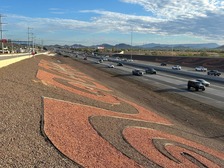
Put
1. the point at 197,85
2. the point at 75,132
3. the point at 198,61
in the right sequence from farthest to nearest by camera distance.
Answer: the point at 198,61 → the point at 197,85 → the point at 75,132

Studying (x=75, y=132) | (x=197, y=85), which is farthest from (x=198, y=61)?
(x=75, y=132)

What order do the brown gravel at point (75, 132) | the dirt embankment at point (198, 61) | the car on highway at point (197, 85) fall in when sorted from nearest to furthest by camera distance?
the brown gravel at point (75, 132), the car on highway at point (197, 85), the dirt embankment at point (198, 61)

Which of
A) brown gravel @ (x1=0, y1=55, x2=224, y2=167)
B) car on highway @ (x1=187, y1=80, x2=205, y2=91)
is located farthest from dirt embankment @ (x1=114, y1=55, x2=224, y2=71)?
brown gravel @ (x1=0, y1=55, x2=224, y2=167)

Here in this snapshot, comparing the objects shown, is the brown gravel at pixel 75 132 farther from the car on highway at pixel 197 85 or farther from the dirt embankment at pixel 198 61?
the dirt embankment at pixel 198 61

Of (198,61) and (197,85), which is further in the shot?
(198,61)

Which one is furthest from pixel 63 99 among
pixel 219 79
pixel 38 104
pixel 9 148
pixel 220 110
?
pixel 219 79

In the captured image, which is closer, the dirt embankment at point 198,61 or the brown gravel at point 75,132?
the brown gravel at point 75,132

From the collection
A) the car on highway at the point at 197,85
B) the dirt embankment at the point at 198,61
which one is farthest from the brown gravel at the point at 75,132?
the dirt embankment at the point at 198,61

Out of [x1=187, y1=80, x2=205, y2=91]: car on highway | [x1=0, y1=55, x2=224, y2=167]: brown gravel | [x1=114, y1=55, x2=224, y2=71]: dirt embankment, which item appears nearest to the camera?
[x1=0, y1=55, x2=224, y2=167]: brown gravel

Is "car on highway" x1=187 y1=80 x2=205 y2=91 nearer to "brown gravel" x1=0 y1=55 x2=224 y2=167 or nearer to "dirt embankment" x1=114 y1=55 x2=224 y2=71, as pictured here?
"brown gravel" x1=0 y1=55 x2=224 y2=167

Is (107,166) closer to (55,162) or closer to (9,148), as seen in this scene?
(55,162)

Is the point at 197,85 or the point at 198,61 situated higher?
the point at 197,85

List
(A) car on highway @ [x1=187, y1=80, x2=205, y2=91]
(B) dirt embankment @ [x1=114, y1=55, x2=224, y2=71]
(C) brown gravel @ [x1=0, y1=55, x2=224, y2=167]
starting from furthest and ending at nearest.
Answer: (B) dirt embankment @ [x1=114, y1=55, x2=224, y2=71] < (A) car on highway @ [x1=187, y1=80, x2=205, y2=91] < (C) brown gravel @ [x1=0, y1=55, x2=224, y2=167]

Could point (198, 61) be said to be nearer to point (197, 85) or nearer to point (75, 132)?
point (197, 85)
